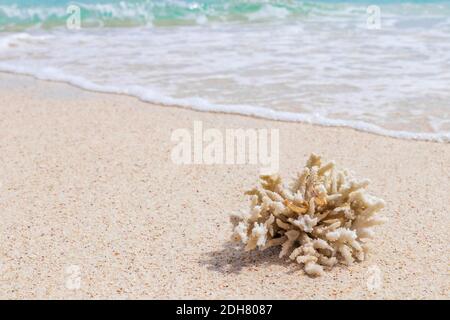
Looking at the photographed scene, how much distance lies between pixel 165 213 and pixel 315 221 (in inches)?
39.4

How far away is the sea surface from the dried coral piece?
2203 mm

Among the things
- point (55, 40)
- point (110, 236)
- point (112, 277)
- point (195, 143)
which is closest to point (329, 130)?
point (195, 143)

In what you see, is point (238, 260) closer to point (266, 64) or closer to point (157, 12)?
point (266, 64)

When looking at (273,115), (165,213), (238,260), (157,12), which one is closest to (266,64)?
(273,115)

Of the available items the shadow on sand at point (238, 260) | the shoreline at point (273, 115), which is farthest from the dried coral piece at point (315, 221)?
the shoreline at point (273, 115)

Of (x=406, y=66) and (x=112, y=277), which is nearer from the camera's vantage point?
(x=112, y=277)

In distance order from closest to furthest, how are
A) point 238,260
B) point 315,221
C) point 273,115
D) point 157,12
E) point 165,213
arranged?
point 315,221 < point 238,260 < point 165,213 < point 273,115 < point 157,12

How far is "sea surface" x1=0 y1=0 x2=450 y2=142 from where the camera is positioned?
558 cm

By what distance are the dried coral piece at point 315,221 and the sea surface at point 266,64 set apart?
2203mm

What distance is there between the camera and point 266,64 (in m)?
8.06

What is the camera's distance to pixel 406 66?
25.3 feet

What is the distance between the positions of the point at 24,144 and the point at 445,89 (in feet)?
13.9

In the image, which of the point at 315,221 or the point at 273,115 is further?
the point at 273,115
